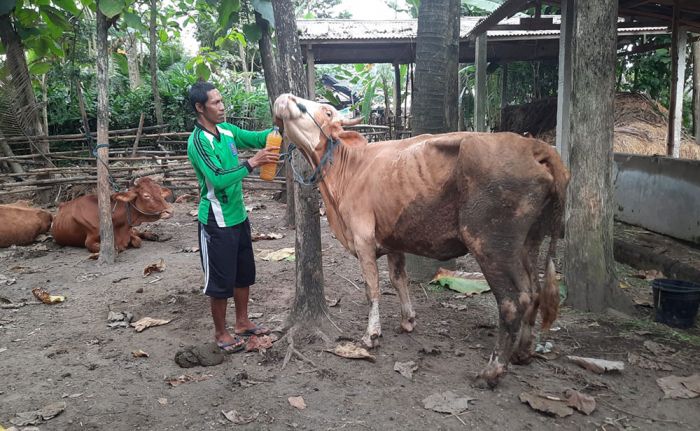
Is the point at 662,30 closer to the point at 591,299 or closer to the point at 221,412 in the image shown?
the point at 591,299

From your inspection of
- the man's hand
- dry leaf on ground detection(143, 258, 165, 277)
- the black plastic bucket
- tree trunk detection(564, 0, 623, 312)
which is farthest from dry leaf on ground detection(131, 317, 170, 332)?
the black plastic bucket

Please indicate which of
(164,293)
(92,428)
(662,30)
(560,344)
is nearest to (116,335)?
(164,293)

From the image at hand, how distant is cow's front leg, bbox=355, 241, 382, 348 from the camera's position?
13.4 ft

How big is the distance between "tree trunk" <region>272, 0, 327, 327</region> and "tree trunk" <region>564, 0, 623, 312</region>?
93.6 inches

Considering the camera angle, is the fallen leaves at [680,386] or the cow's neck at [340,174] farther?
the cow's neck at [340,174]

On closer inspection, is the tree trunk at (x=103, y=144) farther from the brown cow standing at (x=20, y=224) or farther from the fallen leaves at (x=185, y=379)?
the fallen leaves at (x=185, y=379)

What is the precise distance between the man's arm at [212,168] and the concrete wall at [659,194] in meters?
6.06

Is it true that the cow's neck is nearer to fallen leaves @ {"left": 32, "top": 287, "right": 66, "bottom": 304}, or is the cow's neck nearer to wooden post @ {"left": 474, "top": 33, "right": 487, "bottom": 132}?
fallen leaves @ {"left": 32, "top": 287, "right": 66, "bottom": 304}

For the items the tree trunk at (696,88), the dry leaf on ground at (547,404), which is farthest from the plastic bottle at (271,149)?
the tree trunk at (696,88)

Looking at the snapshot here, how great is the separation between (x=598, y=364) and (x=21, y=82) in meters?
11.0

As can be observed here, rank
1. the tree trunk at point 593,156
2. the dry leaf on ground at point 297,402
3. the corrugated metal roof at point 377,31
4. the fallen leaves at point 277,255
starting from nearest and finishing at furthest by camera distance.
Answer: the dry leaf on ground at point 297,402 → the tree trunk at point 593,156 → the fallen leaves at point 277,255 → the corrugated metal roof at point 377,31

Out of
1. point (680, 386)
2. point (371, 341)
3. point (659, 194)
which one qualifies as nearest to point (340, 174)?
point (371, 341)

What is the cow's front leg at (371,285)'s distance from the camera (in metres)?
4.09

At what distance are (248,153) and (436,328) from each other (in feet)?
30.1
